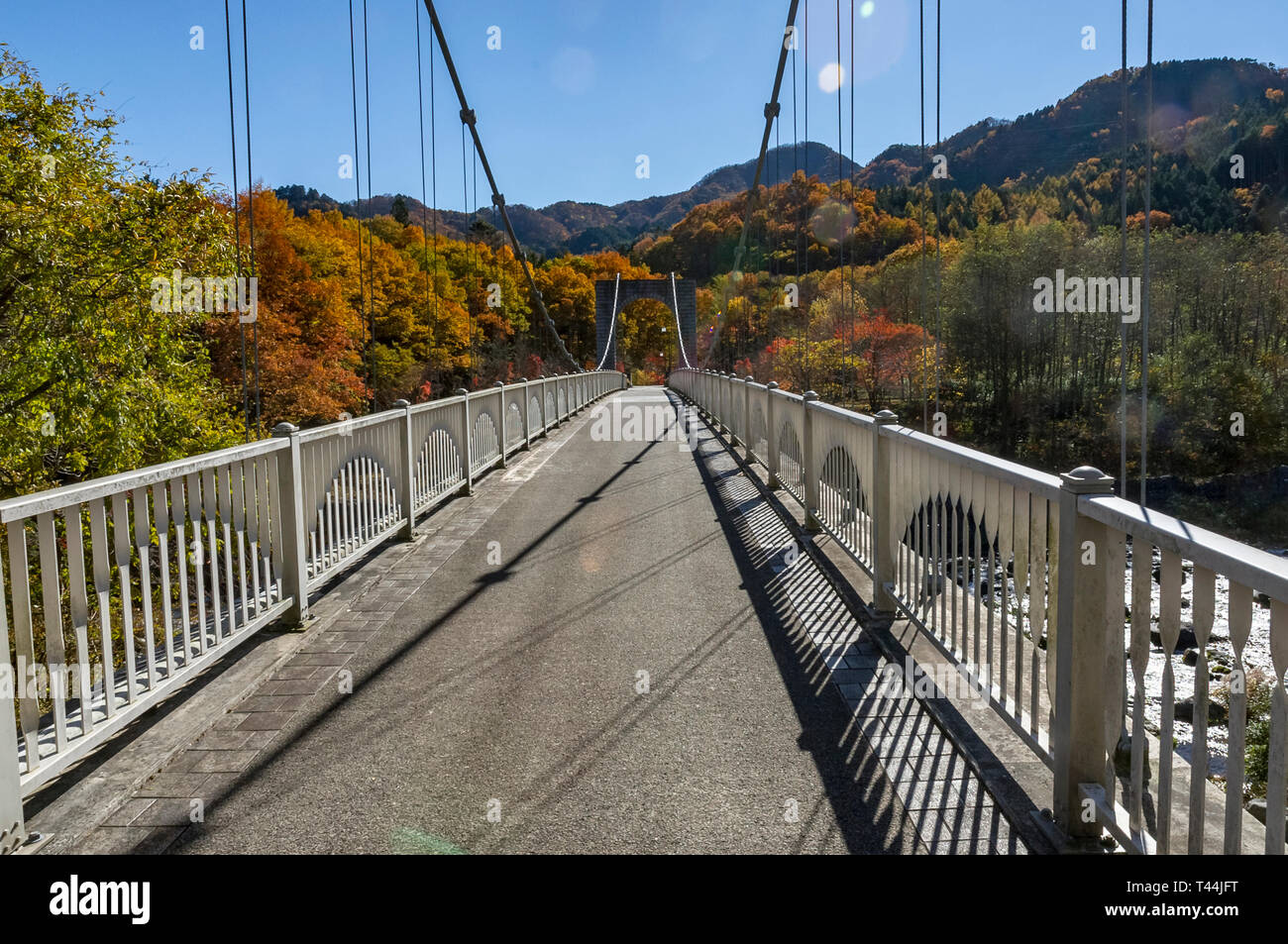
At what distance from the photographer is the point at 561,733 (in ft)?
10.4

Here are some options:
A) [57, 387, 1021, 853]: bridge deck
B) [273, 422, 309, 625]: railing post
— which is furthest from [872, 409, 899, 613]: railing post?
[273, 422, 309, 625]: railing post

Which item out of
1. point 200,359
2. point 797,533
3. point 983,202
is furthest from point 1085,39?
point 983,202

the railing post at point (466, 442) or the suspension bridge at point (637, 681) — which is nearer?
the suspension bridge at point (637, 681)

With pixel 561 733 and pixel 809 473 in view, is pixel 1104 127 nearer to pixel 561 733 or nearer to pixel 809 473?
pixel 809 473

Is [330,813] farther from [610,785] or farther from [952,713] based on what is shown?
[952,713]

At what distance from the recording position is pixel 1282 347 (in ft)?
105

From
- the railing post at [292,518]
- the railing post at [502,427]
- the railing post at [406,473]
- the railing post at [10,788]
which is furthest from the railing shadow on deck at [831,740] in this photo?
the railing post at [502,427]

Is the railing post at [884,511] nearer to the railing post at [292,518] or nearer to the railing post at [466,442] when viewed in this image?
the railing post at [292,518]

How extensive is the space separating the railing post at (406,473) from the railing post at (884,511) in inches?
139

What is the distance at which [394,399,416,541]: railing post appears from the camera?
6680 mm

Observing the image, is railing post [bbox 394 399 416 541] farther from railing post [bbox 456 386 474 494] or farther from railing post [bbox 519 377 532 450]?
railing post [bbox 519 377 532 450]

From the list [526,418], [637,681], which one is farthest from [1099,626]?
[526,418]

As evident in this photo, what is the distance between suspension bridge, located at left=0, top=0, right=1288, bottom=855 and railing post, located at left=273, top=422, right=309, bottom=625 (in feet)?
0.05

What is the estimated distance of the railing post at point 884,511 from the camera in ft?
14.5
